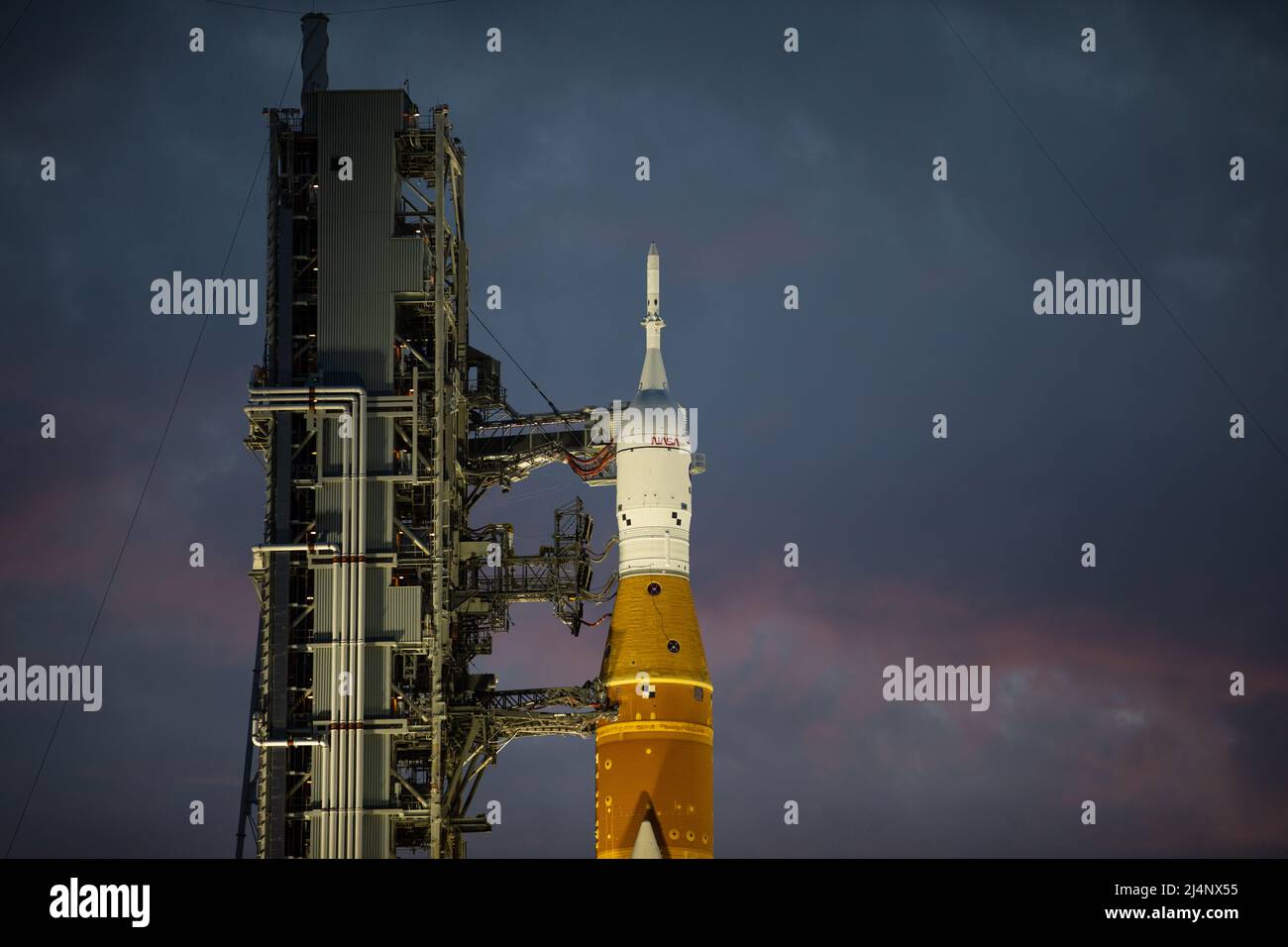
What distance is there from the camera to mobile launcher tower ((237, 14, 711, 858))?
89.1m

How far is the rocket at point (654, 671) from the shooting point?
96.2m

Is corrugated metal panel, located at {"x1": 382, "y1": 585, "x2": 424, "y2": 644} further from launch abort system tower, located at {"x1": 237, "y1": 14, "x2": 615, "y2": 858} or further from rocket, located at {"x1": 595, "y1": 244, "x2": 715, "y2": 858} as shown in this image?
rocket, located at {"x1": 595, "y1": 244, "x2": 715, "y2": 858}

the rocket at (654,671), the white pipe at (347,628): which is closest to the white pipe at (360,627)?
the white pipe at (347,628)

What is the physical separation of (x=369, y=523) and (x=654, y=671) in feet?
48.0

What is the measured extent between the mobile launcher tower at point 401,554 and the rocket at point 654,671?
0.31 feet

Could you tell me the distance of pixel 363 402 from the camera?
9012cm

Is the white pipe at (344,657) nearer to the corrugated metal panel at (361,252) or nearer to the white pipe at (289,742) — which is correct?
the white pipe at (289,742)

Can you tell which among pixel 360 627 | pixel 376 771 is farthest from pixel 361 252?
pixel 376 771

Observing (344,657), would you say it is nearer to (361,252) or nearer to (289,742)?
(289,742)

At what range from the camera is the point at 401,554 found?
90875 millimetres

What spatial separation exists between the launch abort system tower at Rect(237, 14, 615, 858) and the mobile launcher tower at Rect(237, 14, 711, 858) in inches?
3.5

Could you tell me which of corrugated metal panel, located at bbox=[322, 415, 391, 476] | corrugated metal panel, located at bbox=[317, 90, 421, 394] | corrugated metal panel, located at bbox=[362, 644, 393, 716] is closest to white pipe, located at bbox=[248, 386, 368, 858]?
corrugated metal panel, located at bbox=[362, 644, 393, 716]
